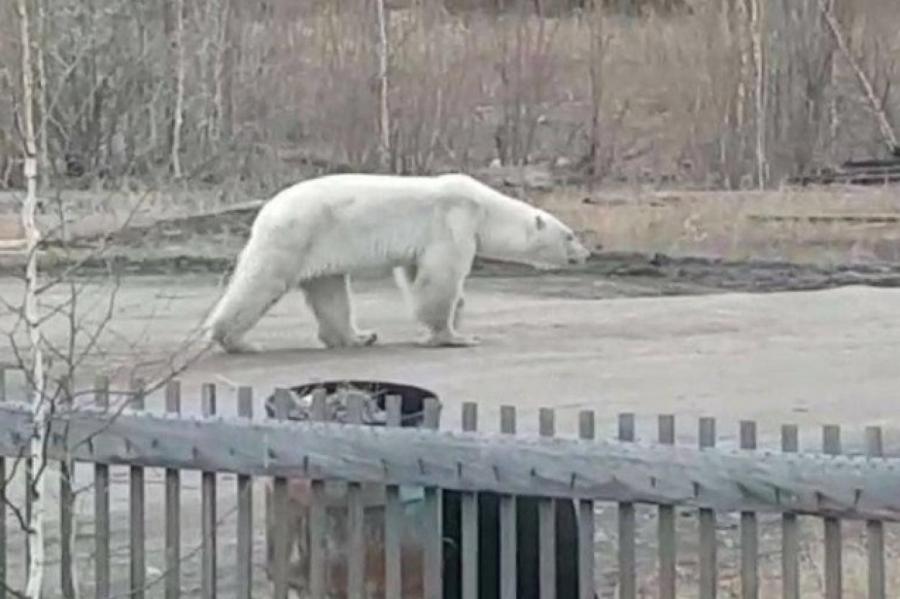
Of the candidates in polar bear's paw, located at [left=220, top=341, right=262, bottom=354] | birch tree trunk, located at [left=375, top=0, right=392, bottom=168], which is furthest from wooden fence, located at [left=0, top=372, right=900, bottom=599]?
birch tree trunk, located at [left=375, top=0, right=392, bottom=168]

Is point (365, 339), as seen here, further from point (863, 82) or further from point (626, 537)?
point (863, 82)

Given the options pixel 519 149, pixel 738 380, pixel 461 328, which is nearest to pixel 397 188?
pixel 461 328

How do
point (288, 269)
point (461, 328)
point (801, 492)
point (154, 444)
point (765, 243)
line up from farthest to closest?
point (765, 243)
point (461, 328)
point (288, 269)
point (154, 444)
point (801, 492)

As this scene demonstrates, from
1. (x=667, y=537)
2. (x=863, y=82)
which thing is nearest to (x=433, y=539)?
(x=667, y=537)

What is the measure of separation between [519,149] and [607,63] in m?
4.57

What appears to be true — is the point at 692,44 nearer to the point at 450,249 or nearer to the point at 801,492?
the point at 450,249

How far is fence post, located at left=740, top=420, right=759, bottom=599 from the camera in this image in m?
5.14

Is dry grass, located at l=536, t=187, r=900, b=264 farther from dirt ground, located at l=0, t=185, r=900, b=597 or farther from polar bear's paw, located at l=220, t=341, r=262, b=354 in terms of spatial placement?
polar bear's paw, located at l=220, t=341, r=262, b=354

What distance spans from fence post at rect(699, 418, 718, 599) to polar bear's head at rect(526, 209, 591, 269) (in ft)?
30.9

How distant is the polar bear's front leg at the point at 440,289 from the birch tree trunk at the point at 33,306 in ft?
28.5

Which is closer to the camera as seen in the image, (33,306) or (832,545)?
(33,306)

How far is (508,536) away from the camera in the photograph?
5.30 metres

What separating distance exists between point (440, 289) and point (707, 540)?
8.60 meters

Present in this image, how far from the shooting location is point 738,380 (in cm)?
1244
